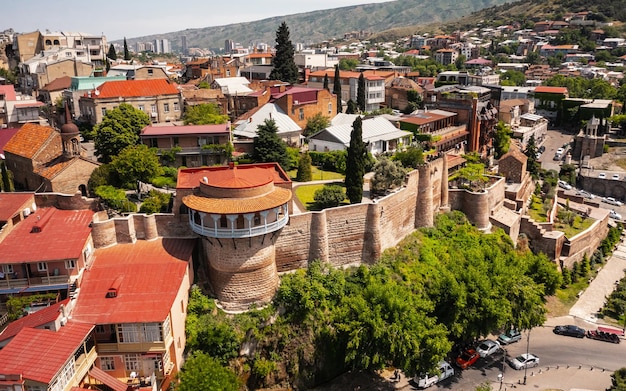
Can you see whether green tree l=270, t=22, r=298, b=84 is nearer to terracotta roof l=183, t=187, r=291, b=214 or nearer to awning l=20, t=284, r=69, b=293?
terracotta roof l=183, t=187, r=291, b=214

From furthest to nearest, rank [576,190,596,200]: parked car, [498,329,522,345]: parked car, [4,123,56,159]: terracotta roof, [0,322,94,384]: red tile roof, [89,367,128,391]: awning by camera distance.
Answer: [576,190,596,200]: parked car → [4,123,56,159]: terracotta roof → [498,329,522,345]: parked car → [89,367,128,391]: awning → [0,322,94,384]: red tile roof

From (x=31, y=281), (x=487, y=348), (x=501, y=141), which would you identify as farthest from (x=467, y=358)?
(x=501, y=141)

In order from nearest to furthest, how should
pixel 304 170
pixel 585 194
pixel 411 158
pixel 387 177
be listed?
pixel 387 177 < pixel 304 170 < pixel 411 158 < pixel 585 194

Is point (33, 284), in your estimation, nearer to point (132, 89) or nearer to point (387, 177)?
point (387, 177)

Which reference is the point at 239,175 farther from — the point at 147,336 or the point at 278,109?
the point at 278,109

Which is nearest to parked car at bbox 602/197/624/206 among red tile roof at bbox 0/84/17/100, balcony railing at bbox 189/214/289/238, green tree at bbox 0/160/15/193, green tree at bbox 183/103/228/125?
green tree at bbox 183/103/228/125

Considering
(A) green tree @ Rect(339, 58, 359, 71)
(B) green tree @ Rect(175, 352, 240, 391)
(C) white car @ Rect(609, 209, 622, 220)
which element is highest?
(A) green tree @ Rect(339, 58, 359, 71)
